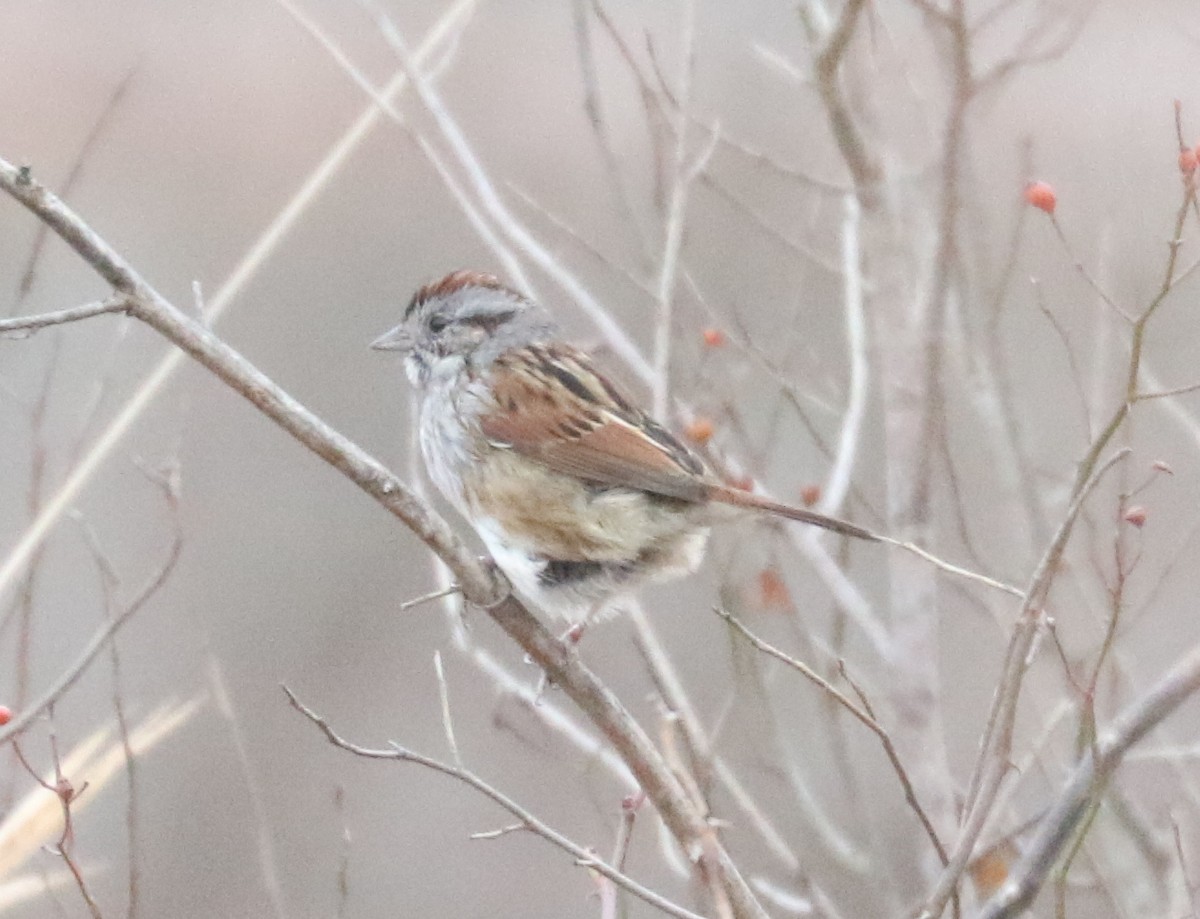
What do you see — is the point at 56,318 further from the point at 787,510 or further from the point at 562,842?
the point at 787,510

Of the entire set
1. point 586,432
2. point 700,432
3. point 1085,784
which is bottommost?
point 1085,784

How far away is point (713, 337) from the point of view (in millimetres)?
2861

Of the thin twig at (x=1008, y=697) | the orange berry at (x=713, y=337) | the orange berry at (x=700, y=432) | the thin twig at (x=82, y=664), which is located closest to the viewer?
the thin twig at (x=1008, y=697)

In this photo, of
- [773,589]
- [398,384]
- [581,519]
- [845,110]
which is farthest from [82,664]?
[398,384]

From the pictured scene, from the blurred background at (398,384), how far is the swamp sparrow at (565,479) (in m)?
1.74

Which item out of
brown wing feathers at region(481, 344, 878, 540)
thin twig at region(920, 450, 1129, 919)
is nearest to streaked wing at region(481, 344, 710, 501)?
brown wing feathers at region(481, 344, 878, 540)

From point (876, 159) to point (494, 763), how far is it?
8.99 ft

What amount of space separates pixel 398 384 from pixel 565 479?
9.30ft

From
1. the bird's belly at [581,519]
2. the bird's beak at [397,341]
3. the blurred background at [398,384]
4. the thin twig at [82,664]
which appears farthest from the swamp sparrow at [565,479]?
the blurred background at [398,384]

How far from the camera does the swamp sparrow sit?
2604 mm

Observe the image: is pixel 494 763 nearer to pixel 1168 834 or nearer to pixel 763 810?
pixel 763 810

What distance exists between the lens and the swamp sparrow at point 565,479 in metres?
2.60

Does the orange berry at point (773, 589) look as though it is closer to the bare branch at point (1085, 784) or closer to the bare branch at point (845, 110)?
the bare branch at point (845, 110)

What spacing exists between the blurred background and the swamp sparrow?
174 centimetres
